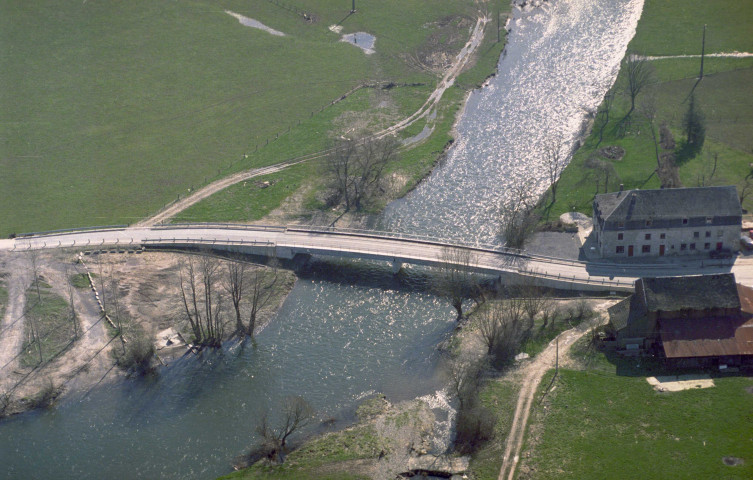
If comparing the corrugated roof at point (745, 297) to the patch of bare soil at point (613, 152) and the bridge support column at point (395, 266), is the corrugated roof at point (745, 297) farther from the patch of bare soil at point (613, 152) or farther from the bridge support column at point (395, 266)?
the patch of bare soil at point (613, 152)

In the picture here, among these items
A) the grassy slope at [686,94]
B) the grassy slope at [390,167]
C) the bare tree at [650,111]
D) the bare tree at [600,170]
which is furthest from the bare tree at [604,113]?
the grassy slope at [390,167]


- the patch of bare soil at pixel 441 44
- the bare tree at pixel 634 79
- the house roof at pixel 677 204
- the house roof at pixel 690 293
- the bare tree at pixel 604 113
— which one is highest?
the patch of bare soil at pixel 441 44

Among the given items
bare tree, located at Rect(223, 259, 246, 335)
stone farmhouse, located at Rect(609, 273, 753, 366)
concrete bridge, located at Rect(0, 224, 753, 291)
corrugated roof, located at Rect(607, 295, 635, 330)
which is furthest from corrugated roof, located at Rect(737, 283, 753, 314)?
bare tree, located at Rect(223, 259, 246, 335)

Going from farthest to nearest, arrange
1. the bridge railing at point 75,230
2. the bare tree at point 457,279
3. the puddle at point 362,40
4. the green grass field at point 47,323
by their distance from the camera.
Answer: the puddle at point 362,40
the bridge railing at point 75,230
the bare tree at point 457,279
the green grass field at point 47,323

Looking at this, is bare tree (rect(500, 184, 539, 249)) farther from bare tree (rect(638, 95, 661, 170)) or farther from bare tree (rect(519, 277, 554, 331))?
bare tree (rect(638, 95, 661, 170))

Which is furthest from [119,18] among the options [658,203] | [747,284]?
[747,284]

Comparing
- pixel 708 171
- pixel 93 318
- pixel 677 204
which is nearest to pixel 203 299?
pixel 93 318

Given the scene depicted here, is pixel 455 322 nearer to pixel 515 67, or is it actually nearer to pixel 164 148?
pixel 164 148
